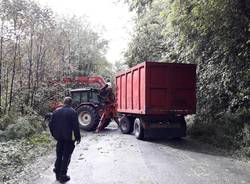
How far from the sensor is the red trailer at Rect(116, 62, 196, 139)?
14633 mm

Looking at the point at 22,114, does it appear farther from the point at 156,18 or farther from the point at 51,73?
the point at 156,18

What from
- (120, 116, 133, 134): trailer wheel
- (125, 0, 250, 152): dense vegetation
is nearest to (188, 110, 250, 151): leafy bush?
(125, 0, 250, 152): dense vegetation

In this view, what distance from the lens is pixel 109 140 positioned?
49.0 ft

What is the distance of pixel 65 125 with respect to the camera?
838 centimetres

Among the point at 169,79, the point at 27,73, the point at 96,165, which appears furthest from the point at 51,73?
the point at 96,165

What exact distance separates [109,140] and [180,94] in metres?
3.16

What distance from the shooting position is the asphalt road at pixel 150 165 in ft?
27.1

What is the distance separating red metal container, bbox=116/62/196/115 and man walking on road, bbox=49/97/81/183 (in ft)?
20.6

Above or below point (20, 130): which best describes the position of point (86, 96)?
above

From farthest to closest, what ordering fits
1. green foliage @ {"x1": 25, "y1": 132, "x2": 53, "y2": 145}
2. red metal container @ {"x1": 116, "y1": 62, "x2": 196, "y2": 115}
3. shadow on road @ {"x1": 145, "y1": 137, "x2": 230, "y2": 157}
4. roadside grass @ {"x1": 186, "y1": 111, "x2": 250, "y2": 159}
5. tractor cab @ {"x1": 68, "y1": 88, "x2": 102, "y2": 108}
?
1. tractor cab @ {"x1": 68, "y1": 88, "x2": 102, "y2": 108}
2. red metal container @ {"x1": 116, "y1": 62, "x2": 196, "y2": 115}
3. green foliage @ {"x1": 25, "y1": 132, "x2": 53, "y2": 145}
4. shadow on road @ {"x1": 145, "y1": 137, "x2": 230, "y2": 157}
5. roadside grass @ {"x1": 186, "y1": 111, "x2": 250, "y2": 159}

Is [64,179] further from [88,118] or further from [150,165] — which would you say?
[88,118]

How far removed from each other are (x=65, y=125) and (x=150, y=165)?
99.4 inches

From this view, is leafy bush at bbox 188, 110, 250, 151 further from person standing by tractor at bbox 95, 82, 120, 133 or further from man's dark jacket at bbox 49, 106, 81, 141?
man's dark jacket at bbox 49, 106, 81, 141

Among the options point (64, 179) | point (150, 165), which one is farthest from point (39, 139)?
point (64, 179)
